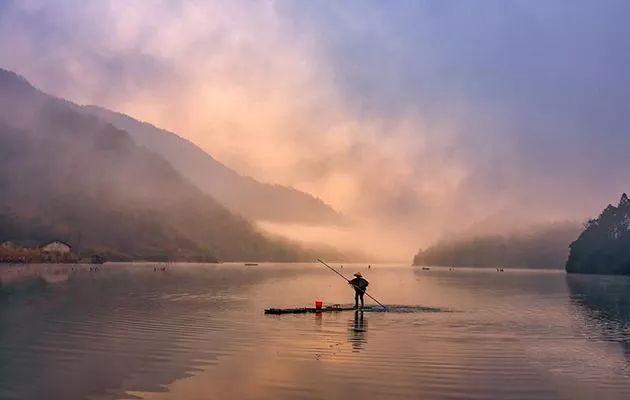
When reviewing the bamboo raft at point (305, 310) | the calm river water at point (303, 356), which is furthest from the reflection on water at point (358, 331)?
the bamboo raft at point (305, 310)

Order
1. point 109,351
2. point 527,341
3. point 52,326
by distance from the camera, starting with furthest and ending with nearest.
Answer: point 52,326
point 527,341
point 109,351

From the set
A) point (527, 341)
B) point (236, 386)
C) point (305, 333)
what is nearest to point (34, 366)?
point (236, 386)

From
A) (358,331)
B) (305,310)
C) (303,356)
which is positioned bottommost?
(303,356)

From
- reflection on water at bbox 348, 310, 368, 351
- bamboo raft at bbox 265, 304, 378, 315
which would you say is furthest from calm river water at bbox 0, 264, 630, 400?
bamboo raft at bbox 265, 304, 378, 315

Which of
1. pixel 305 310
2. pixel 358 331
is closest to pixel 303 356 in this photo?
pixel 358 331

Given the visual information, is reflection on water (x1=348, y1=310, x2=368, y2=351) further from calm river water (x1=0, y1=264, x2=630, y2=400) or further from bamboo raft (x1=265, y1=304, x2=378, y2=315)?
bamboo raft (x1=265, y1=304, x2=378, y2=315)

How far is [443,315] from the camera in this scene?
173ft

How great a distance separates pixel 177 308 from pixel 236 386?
34780 millimetres

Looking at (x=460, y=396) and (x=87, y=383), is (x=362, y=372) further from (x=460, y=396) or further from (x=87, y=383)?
(x=87, y=383)

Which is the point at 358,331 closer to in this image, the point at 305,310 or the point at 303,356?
the point at 303,356

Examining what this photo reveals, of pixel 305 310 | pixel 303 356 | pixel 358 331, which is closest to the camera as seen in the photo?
pixel 303 356

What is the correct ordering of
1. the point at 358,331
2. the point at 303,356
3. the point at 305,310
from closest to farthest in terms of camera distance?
the point at 303,356 → the point at 358,331 → the point at 305,310

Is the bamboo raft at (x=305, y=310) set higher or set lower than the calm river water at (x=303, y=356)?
higher

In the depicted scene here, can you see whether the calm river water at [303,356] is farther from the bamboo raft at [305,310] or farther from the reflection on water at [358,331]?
the bamboo raft at [305,310]
